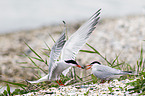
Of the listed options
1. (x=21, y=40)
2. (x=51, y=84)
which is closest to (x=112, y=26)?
(x=21, y=40)

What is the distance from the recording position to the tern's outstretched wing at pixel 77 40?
2455 millimetres

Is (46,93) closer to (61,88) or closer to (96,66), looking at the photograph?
(61,88)

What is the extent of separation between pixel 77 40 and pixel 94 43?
5.93 m

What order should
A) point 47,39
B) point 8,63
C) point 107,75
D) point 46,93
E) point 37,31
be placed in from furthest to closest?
point 37,31 → point 47,39 → point 8,63 → point 46,93 → point 107,75

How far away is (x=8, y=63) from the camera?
7910mm

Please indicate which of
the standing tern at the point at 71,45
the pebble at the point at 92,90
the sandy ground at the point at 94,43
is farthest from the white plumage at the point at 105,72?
the sandy ground at the point at 94,43

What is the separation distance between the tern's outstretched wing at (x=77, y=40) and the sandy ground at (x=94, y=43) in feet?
15.2

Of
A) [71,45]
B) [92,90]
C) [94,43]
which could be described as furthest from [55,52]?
[94,43]

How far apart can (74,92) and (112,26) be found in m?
7.06

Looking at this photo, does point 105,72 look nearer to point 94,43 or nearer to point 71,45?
point 71,45

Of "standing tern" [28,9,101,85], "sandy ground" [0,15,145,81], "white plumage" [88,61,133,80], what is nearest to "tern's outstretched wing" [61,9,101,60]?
"standing tern" [28,9,101,85]

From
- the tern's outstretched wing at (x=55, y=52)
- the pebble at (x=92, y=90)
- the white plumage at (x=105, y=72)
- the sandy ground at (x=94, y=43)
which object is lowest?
the pebble at (x=92, y=90)

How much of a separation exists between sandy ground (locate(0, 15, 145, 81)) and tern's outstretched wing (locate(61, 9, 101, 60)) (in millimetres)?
4646

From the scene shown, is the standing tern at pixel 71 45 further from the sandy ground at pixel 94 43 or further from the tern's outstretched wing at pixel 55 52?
the sandy ground at pixel 94 43
